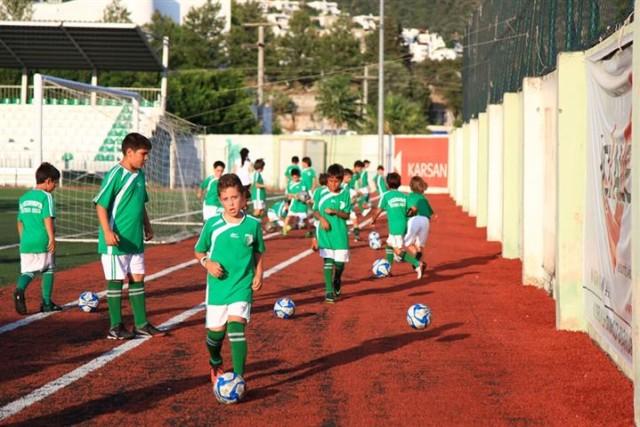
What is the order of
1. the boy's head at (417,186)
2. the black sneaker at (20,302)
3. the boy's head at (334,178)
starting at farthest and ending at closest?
the boy's head at (417,186), the boy's head at (334,178), the black sneaker at (20,302)

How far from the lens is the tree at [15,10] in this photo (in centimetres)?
8569

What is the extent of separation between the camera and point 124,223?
413 inches

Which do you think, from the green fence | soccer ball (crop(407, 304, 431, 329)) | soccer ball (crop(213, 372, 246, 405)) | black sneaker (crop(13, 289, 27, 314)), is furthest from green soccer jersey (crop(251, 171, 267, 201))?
soccer ball (crop(213, 372, 246, 405))

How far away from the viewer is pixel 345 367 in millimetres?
9250

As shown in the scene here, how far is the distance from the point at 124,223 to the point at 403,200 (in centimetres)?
694

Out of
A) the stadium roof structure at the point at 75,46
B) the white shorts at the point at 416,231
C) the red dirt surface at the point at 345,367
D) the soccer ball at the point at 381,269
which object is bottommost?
the red dirt surface at the point at 345,367

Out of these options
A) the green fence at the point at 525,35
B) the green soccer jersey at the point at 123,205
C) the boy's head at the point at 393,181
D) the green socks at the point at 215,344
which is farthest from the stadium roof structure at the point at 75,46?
the green socks at the point at 215,344

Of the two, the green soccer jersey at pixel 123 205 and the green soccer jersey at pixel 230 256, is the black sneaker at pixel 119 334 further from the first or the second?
the green soccer jersey at pixel 230 256

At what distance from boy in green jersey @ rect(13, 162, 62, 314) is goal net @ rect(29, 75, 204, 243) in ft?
25.8

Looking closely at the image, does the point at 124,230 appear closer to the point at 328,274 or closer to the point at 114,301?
the point at 114,301

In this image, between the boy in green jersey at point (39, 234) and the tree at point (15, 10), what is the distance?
78.0m

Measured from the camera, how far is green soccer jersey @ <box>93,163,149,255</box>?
33.9ft

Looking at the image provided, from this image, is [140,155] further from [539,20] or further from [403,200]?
[539,20]

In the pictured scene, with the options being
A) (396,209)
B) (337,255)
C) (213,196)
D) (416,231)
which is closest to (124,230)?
(337,255)
